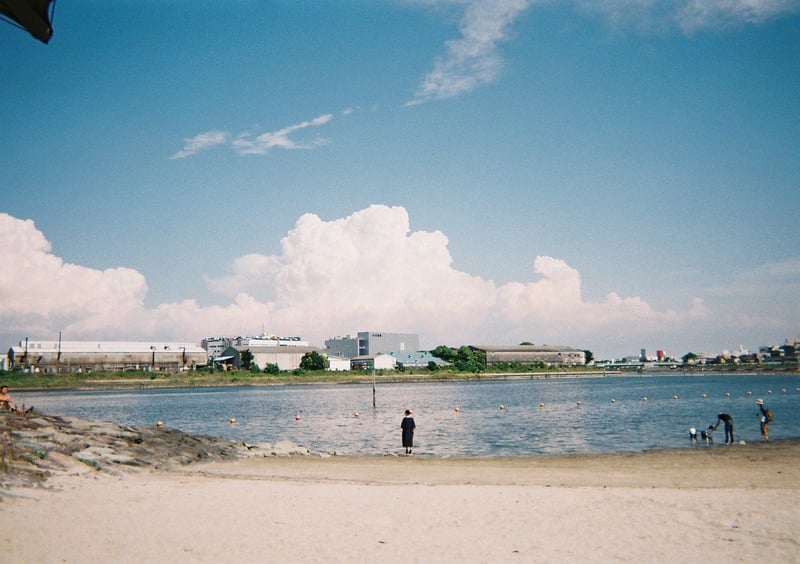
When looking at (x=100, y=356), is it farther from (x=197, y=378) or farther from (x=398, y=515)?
(x=398, y=515)

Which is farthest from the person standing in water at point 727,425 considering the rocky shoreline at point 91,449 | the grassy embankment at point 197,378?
Answer: the grassy embankment at point 197,378

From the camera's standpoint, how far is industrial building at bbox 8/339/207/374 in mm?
158000

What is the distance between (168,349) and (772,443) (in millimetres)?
170596

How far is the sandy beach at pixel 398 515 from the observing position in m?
12.1

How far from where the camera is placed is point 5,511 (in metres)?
13.6

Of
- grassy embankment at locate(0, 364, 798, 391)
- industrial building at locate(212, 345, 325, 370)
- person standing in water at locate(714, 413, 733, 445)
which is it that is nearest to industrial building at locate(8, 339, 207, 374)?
industrial building at locate(212, 345, 325, 370)

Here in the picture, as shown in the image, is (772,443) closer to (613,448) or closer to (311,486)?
(613,448)

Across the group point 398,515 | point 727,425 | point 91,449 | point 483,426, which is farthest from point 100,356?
point 398,515

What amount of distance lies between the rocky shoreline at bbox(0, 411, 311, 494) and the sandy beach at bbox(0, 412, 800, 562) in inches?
11.0

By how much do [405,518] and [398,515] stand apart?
1.15 ft

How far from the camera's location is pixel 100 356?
165 metres

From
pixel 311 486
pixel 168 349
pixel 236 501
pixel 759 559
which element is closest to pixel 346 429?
pixel 311 486

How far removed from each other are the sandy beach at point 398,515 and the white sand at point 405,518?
0.14 feet

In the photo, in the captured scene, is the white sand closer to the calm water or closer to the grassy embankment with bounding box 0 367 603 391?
the calm water
